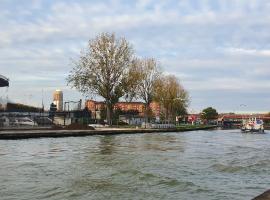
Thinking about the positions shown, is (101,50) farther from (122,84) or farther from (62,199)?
(62,199)

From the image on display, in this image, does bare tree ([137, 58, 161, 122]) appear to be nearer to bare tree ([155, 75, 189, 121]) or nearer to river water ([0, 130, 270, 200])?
bare tree ([155, 75, 189, 121])

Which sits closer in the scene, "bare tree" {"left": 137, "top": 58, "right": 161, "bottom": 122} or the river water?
the river water

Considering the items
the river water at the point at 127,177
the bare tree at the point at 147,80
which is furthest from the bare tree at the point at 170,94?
the river water at the point at 127,177

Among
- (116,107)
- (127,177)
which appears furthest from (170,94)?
(127,177)

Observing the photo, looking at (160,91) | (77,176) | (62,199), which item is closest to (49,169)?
(77,176)

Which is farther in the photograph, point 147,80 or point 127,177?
point 147,80

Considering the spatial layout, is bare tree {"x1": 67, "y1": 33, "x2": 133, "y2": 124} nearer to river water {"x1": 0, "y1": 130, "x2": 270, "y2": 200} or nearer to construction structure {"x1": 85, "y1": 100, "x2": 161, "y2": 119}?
construction structure {"x1": 85, "y1": 100, "x2": 161, "y2": 119}

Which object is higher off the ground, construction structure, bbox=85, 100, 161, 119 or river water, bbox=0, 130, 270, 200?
construction structure, bbox=85, 100, 161, 119

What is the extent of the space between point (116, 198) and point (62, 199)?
1.84 meters

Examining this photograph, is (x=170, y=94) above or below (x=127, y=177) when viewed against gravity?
above

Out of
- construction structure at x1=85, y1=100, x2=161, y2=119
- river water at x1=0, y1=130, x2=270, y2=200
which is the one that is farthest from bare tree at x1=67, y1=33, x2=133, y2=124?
river water at x1=0, y1=130, x2=270, y2=200

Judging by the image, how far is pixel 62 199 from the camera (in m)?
17.2

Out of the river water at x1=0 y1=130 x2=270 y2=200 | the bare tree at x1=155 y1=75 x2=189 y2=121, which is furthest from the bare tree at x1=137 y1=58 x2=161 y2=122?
the river water at x1=0 y1=130 x2=270 y2=200

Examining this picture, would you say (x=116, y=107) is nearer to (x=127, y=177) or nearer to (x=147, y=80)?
(x=147, y=80)
